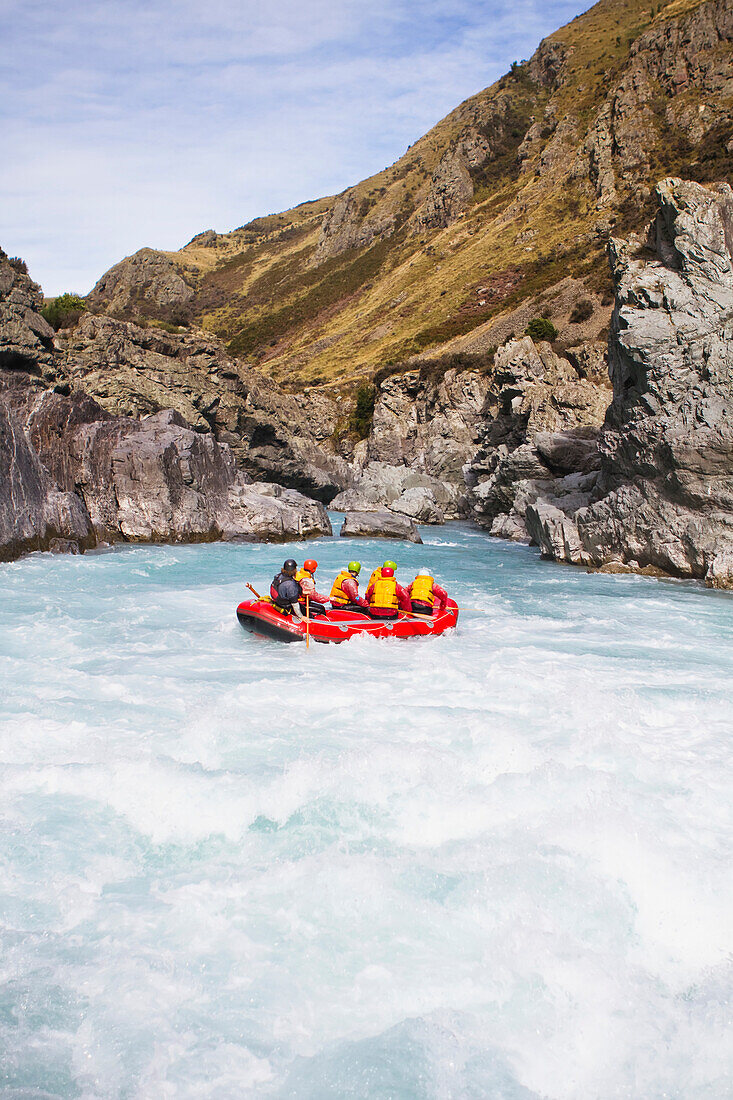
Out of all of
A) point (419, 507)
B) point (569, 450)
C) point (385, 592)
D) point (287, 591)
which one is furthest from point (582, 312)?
point (287, 591)

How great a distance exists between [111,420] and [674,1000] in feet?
72.4

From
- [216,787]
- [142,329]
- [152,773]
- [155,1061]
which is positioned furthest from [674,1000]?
[142,329]

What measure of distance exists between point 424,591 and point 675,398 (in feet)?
27.2

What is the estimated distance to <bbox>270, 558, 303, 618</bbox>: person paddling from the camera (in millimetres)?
Answer: 10578

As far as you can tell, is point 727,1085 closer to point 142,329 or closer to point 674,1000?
point 674,1000

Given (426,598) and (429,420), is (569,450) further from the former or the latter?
(429,420)

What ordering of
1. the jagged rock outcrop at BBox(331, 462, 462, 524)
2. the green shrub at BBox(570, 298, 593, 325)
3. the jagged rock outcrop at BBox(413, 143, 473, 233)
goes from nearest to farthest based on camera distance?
the jagged rock outcrop at BBox(331, 462, 462, 524) < the green shrub at BBox(570, 298, 593, 325) < the jagged rock outcrop at BBox(413, 143, 473, 233)

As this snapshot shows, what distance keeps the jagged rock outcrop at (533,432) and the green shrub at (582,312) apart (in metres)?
13.6

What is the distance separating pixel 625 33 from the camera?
81312 mm

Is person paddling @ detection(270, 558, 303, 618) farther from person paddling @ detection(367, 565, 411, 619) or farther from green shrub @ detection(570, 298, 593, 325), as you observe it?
green shrub @ detection(570, 298, 593, 325)

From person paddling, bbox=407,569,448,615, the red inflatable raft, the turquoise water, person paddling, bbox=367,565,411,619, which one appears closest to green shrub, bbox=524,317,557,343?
person paddling, bbox=407,569,448,615

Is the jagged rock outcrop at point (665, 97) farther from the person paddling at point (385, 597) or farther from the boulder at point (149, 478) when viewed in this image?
the person paddling at point (385, 597)

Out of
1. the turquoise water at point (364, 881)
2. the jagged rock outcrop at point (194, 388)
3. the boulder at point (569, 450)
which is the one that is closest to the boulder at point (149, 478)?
the jagged rock outcrop at point (194, 388)

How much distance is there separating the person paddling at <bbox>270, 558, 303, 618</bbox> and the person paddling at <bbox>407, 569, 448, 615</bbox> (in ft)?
6.50
